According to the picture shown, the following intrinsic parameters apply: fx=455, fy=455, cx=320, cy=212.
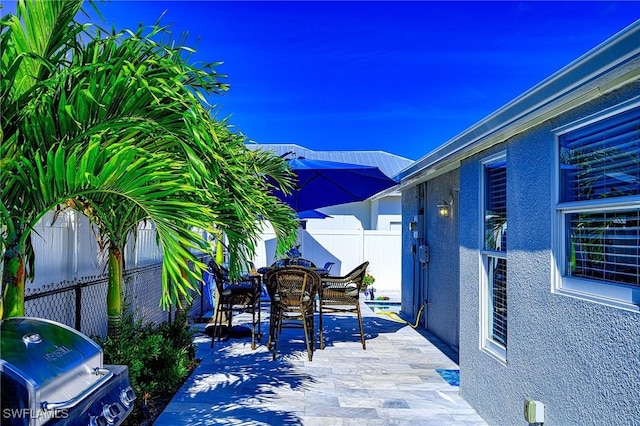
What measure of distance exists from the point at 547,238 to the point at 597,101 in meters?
1.03

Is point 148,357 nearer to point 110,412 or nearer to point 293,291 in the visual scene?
point 110,412

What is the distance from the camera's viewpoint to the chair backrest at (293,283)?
262 inches

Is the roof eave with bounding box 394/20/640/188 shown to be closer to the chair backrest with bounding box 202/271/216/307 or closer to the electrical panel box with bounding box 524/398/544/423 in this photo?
the electrical panel box with bounding box 524/398/544/423

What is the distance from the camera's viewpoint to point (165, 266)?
8.43 feet

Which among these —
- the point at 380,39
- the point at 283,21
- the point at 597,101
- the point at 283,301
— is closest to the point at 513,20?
the point at 380,39

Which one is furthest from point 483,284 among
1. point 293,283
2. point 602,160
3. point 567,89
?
A: point 293,283

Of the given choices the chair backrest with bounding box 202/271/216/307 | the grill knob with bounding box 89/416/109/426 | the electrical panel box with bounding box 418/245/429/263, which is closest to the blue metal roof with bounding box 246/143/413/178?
the chair backrest with bounding box 202/271/216/307

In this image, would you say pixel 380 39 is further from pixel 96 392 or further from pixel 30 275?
pixel 96 392

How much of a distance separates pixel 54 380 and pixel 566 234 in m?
3.22

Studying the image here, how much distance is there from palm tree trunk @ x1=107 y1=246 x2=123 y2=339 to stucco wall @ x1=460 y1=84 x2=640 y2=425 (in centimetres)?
352

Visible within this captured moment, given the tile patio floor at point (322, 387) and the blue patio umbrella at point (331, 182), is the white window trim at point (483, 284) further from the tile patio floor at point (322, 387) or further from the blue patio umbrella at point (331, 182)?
the blue patio umbrella at point (331, 182)

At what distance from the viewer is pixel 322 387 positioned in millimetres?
5273

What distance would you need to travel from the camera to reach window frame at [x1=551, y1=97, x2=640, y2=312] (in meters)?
2.55

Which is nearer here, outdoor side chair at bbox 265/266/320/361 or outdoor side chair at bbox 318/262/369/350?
outdoor side chair at bbox 265/266/320/361
